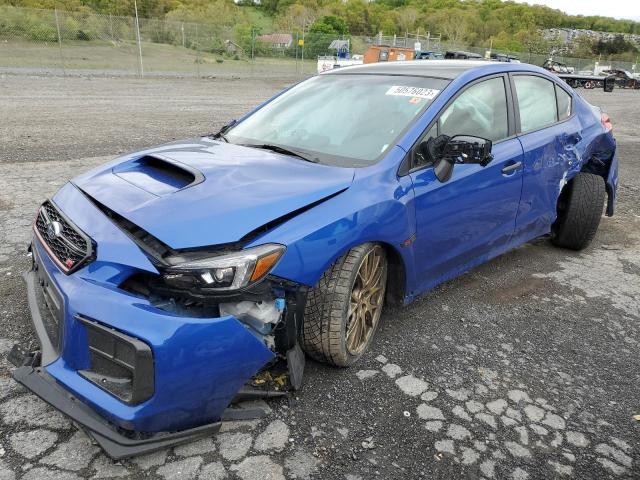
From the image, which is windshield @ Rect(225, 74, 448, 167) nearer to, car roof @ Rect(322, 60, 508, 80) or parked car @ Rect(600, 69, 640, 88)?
car roof @ Rect(322, 60, 508, 80)

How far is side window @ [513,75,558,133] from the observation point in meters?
4.01

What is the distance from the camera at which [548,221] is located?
4406 millimetres

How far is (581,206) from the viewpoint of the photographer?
15.3ft

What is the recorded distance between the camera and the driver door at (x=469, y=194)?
122 inches

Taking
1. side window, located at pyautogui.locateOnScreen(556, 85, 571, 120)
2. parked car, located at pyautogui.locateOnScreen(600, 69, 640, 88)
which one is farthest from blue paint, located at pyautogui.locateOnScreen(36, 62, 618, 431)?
parked car, located at pyautogui.locateOnScreen(600, 69, 640, 88)

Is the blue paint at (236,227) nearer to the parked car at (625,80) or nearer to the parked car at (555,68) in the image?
the parked car at (555,68)

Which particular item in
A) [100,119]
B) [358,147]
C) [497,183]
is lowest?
[100,119]

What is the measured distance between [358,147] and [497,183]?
3.53 ft

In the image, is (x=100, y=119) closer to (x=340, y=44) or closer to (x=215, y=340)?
(x=215, y=340)

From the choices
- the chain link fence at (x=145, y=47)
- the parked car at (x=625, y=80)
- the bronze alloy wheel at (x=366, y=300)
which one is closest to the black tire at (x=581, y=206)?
the bronze alloy wheel at (x=366, y=300)

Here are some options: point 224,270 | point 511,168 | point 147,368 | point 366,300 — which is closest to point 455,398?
point 366,300

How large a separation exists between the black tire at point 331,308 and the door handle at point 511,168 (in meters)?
1.40

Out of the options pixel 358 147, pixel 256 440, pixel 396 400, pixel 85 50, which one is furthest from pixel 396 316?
pixel 85 50

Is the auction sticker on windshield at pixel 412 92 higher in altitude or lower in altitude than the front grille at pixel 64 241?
higher
